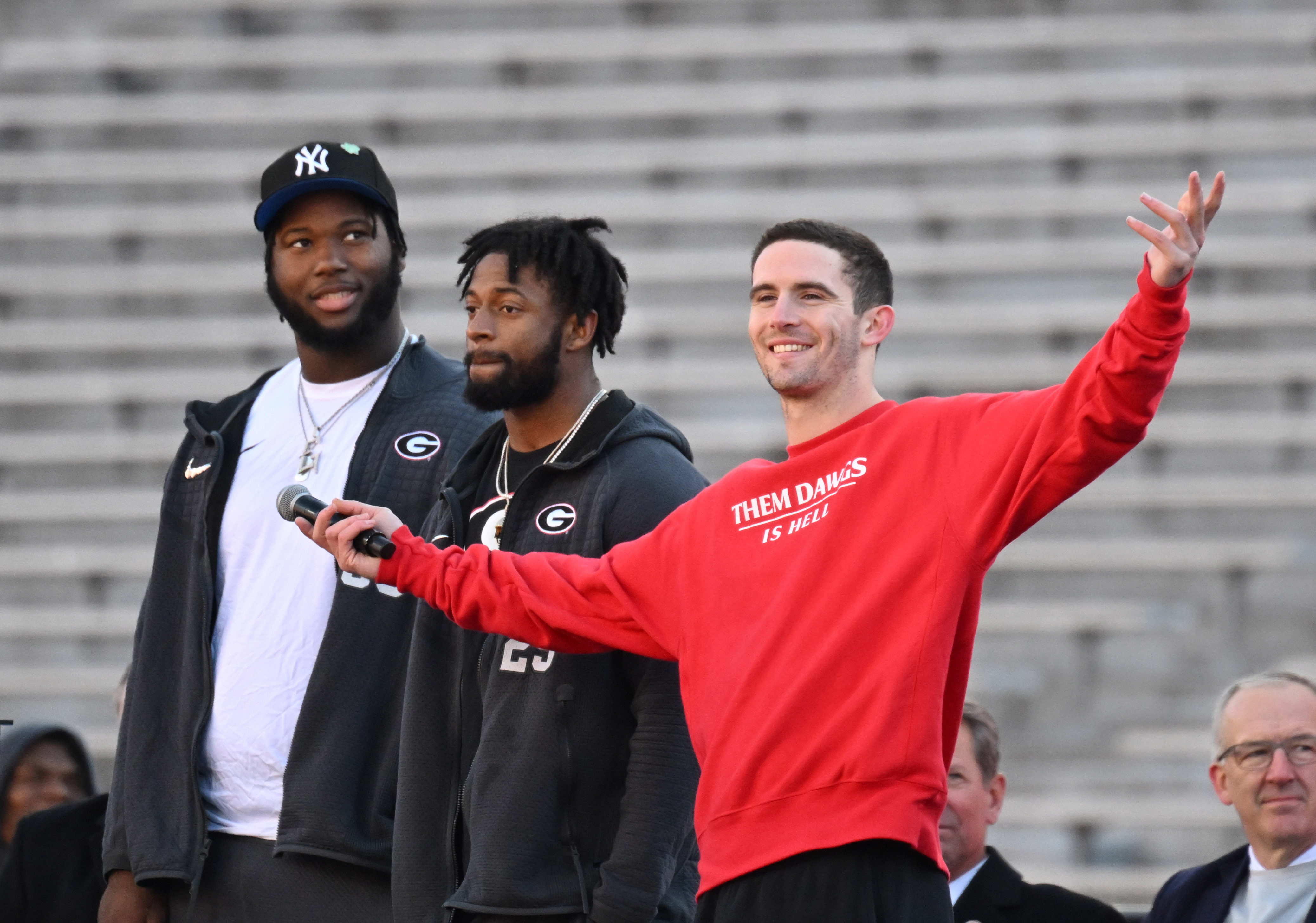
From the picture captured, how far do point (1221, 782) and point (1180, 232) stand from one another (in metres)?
1.60

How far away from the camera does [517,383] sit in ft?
7.89

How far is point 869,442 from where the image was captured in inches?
80.8

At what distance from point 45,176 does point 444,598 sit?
6090 millimetres

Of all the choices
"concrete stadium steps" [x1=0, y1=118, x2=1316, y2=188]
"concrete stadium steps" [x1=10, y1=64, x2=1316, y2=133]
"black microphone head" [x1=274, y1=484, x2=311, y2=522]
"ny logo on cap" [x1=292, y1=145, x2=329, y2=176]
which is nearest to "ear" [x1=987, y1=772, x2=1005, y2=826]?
"black microphone head" [x1=274, y1=484, x2=311, y2=522]

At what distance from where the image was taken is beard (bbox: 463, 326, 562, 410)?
240 centimetres

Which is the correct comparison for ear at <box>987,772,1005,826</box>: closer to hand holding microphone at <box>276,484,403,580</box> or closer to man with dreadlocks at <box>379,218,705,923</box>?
man with dreadlocks at <box>379,218,705,923</box>

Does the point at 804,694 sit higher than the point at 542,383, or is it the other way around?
the point at 542,383

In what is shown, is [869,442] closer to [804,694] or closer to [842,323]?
[842,323]

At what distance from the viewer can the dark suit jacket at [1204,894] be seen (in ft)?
9.91

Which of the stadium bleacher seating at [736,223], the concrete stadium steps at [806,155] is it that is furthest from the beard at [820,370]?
the concrete stadium steps at [806,155]

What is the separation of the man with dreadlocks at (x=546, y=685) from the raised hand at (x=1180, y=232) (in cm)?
80

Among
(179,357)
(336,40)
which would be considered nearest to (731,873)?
(179,357)

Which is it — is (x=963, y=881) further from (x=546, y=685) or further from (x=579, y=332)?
(x=579, y=332)

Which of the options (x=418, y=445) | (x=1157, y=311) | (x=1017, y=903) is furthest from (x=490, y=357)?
(x=1017, y=903)
